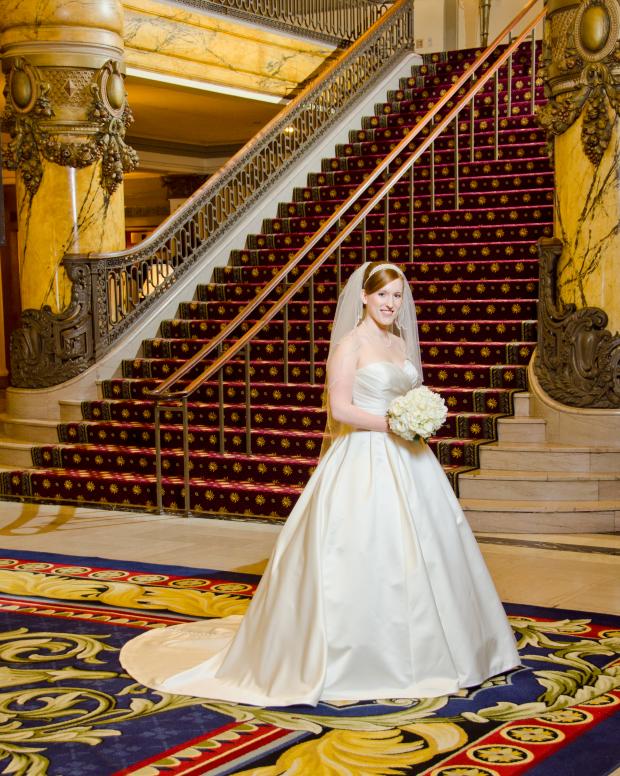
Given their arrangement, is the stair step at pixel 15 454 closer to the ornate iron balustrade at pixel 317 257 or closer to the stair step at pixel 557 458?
the ornate iron balustrade at pixel 317 257

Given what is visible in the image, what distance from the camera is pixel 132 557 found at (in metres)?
6.70

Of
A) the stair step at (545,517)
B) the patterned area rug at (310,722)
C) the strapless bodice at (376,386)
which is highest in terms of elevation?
the strapless bodice at (376,386)

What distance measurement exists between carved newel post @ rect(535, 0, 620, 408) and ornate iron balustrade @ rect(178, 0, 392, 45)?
570cm

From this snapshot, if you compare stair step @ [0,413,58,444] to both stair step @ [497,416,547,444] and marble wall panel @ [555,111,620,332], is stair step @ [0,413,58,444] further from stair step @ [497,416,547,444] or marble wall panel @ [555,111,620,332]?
marble wall panel @ [555,111,620,332]

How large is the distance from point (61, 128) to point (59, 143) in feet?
0.41

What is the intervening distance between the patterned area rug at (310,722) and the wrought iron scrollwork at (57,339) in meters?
4.87

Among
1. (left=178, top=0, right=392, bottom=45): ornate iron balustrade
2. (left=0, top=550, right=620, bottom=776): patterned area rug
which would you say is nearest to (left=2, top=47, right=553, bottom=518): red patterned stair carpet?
(left=178, top=0, right=392, bottom=45): ornate iron balustrade

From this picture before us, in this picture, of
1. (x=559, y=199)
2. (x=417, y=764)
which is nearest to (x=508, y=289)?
(x=559, y=199)

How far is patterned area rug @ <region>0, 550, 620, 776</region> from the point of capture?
367 centimetres

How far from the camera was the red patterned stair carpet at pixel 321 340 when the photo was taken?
827 centimetres

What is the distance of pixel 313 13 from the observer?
15.0 metres

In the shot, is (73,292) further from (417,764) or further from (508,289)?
(417,764)

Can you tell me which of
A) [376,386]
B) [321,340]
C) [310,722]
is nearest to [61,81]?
[321,340]

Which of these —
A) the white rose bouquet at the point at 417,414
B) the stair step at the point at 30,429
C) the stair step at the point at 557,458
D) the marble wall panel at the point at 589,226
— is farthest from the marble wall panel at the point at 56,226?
the white rose bouquet at the point at 417,414
